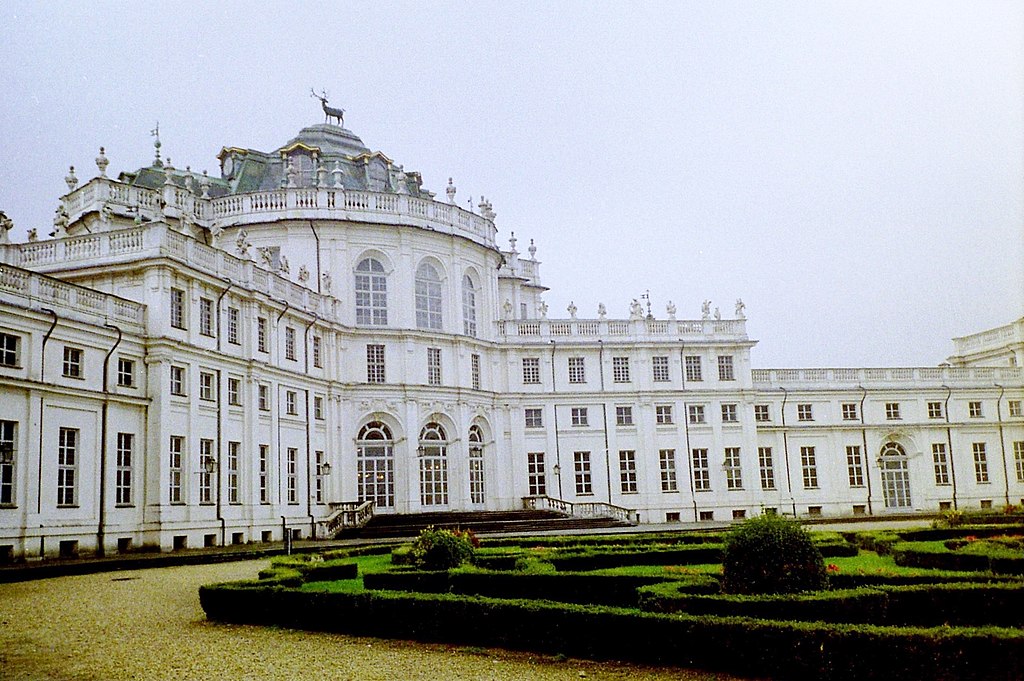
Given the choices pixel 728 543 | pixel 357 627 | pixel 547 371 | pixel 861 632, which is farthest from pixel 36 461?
pixel 547 371

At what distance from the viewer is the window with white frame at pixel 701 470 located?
5284 centimetres

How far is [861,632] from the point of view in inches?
416

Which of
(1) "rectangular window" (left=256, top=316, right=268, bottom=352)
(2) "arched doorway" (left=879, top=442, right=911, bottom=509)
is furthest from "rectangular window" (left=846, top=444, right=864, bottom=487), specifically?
(1) "rectangular window" (left=256, top=316, right=268, bottom=352)

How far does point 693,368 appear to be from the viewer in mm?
54281

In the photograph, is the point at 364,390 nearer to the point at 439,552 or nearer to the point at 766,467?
the point at 766,467

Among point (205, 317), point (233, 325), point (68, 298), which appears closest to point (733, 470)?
point (233, 325)

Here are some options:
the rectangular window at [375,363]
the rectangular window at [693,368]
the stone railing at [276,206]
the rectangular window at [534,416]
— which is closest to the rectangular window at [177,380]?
the stone railing at [276,206]

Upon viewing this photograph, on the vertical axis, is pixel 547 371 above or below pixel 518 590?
above

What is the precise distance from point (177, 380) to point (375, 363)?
1461 cm

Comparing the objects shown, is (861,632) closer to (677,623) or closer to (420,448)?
(677,623)

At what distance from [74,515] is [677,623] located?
74.4ft

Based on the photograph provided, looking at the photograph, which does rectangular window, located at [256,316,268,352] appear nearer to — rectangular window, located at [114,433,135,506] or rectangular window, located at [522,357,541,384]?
rectangular window, located at [114,433,135,506]

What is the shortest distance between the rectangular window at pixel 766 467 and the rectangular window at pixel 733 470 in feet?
6.48

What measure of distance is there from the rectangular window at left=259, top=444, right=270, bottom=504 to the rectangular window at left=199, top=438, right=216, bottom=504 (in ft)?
11.3
